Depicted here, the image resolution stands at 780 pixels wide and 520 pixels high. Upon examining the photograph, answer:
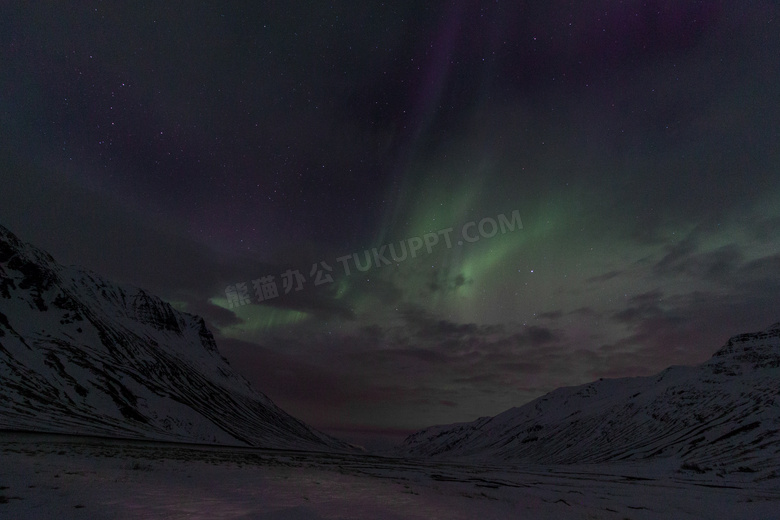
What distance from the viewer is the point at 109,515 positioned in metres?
10.6

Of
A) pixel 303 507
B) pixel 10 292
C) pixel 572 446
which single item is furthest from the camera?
pixel 572 446

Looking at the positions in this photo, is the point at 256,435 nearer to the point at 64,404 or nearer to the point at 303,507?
the point at 64,404

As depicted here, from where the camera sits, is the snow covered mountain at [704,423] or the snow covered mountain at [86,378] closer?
the snow covered mountain at [86,378]

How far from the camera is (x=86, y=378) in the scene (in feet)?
374

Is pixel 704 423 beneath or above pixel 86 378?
beneath

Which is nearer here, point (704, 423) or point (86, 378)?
point (86, 378)

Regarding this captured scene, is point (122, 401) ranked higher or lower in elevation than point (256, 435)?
higher

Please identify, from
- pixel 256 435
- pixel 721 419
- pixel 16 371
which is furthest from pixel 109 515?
pixel 721 419

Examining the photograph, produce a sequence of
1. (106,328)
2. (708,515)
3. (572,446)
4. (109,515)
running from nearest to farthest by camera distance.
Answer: (109,515) → (708,515) → (106,328) → (572,446)

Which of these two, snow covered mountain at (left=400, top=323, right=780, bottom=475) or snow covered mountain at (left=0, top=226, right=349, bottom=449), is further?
snow covered mountain at (left=400, top=323, right=780, bottom=475)

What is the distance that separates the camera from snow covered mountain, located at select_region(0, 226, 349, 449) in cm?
8538

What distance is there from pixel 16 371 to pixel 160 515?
12534 cm

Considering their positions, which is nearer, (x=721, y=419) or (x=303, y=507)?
(x=303, y=507)

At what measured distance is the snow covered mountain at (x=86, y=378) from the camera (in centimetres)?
8538
